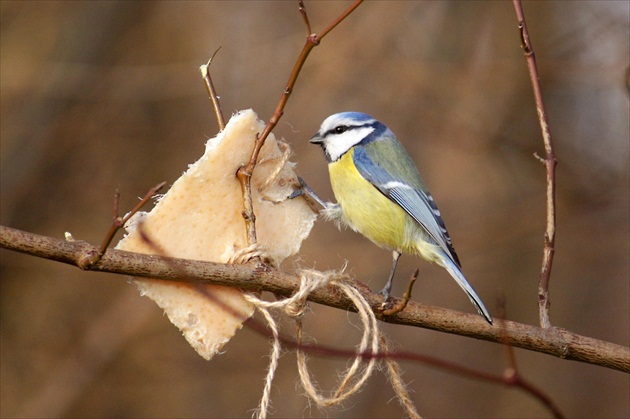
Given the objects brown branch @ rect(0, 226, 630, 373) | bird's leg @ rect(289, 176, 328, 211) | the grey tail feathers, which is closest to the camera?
brown branch @ rect(0, 226, 630, 373)

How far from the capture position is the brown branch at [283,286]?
47.8 inches

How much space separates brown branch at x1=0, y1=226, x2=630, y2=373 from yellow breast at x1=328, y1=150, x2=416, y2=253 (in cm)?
47

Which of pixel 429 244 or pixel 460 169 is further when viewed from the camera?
pixel 460 169

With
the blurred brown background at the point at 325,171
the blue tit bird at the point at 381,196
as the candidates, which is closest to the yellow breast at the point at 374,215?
the blue tit bird at the point at 381,196

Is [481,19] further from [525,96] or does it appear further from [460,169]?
[460,169]

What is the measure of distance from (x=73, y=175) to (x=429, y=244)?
105 inches

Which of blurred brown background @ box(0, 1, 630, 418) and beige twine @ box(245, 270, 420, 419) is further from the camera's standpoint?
blurred brown background @ box(0, 1, 630, 418)

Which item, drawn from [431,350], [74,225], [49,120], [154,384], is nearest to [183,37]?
[49,120]

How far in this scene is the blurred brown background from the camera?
384 cm

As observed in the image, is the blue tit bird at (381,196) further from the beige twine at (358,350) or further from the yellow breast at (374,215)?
the beige twine at (358,350)

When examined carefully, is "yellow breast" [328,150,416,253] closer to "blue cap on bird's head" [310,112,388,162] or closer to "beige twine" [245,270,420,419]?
"blue cap on bird's head" [310,112,388,162]

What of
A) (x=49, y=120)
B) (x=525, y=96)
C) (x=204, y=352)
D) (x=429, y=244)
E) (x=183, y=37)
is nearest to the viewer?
(x=204, y=352)

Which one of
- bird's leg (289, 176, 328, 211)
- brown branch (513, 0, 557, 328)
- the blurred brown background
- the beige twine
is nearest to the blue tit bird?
bird's leg (289, 176, 328, 211)

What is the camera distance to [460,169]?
13.9 feet
